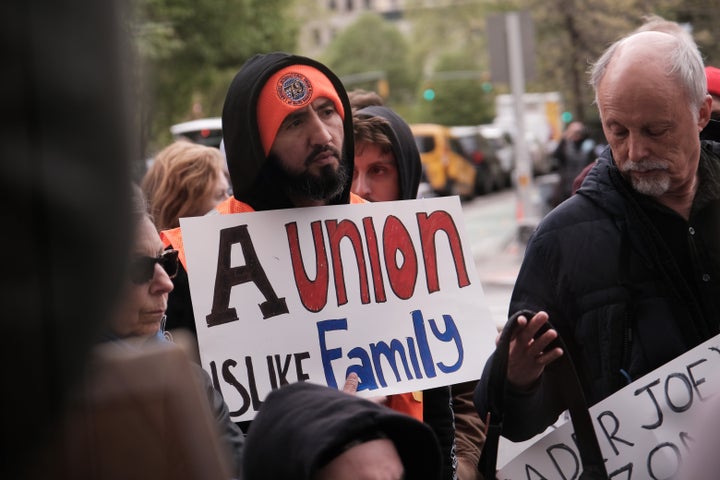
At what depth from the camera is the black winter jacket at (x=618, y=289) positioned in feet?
8.89

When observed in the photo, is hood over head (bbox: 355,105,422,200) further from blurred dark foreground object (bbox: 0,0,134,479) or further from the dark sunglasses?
blurred dark foreground object (bbox: 0,0,134,479)

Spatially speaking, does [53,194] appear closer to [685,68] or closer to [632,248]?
[632,248]

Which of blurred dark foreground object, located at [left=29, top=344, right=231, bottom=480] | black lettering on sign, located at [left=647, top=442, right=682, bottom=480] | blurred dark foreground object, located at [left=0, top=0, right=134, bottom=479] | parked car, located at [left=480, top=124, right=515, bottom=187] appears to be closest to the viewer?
blurred dark foreground object, located at [left=0, top=0, right=134, bottom=479]

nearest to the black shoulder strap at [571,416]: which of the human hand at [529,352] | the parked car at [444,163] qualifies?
the human hand at [529,352]

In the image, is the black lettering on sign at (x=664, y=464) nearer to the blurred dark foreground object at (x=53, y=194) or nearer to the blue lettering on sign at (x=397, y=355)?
the blue lettering on sign at (x=397, y=355)

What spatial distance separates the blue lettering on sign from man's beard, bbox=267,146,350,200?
1.13 feet

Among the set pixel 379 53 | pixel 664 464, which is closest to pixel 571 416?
pixel 664 464

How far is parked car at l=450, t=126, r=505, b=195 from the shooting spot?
36219 mm

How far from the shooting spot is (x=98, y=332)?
0.70 metres

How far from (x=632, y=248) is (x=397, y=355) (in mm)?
675

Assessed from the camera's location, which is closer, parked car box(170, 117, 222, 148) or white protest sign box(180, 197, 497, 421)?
white protest sign box(180, 197, 497, 421)

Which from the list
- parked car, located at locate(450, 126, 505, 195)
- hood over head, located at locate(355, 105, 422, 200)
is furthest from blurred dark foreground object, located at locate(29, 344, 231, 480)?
parked car, located at locate(450, 126, 505, 195)

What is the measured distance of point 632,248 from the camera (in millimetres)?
2783

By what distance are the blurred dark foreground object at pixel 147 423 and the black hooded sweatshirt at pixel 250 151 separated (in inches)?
77.8
